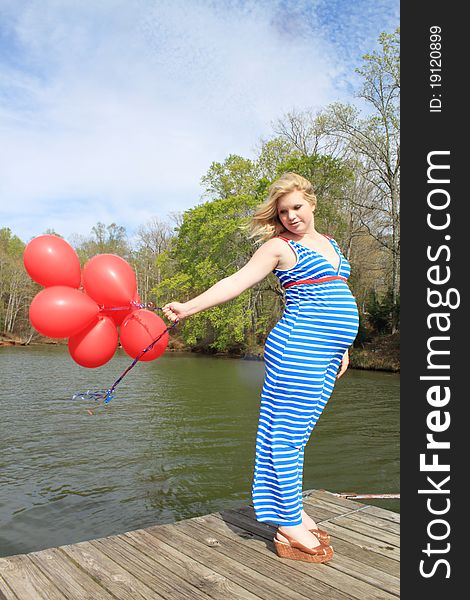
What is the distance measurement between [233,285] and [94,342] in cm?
113

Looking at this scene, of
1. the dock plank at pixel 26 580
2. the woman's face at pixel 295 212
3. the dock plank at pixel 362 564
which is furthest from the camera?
the woman's face at pixel 295 212

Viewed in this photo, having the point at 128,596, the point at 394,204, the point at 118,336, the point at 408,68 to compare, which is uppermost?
the point at 394,204

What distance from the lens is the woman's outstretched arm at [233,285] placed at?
255cm

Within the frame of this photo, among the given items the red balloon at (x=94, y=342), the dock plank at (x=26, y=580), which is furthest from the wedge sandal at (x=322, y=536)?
the red balloon at (x=94, y=342)

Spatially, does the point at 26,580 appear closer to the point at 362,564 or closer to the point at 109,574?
the point at 109,574

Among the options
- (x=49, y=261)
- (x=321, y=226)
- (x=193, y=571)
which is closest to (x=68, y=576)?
(x=193, y=571)

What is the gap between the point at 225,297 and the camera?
2588mm

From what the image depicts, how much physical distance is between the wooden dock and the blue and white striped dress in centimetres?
28

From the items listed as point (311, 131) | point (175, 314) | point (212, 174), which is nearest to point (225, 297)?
point (175, 314)

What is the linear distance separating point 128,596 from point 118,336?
154 cm

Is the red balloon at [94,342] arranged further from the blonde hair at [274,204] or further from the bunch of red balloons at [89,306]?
the blonde hair at [274,204]

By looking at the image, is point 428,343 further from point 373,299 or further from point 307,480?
point 373,299

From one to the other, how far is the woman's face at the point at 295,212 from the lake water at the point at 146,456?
11.2 feet

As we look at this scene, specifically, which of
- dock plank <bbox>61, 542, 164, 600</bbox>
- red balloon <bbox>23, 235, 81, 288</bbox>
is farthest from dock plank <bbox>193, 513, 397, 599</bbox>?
red balloon <bbox>23, 235, 81, 288</bbox>
